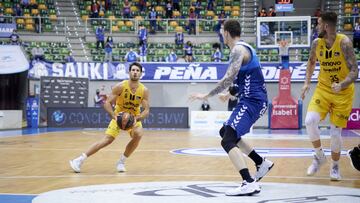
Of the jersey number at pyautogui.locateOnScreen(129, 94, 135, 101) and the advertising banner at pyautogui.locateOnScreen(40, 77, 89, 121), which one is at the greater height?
the jersey number at pyautogui.locateOnScreen(129, 94, 135, 101)

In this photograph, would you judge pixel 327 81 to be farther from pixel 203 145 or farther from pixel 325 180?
pixel 203 145

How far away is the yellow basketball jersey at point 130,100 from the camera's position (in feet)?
31.3

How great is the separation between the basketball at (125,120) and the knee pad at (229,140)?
2624mm

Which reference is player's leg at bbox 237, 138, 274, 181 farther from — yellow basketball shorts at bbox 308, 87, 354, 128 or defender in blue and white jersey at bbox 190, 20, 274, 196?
yellow basketball shorts at bbox 308, 87, 354, 128

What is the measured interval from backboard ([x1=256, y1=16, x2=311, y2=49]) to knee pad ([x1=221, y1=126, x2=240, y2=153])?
63.4 ft

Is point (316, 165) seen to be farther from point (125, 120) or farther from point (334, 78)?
point (125, 120)

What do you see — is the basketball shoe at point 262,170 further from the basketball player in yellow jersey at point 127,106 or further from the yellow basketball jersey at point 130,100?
the yellow basketball jersey at point 130,100

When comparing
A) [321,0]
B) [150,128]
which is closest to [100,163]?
[150,128]

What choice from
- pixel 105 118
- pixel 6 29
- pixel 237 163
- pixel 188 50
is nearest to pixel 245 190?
pixel 237 163

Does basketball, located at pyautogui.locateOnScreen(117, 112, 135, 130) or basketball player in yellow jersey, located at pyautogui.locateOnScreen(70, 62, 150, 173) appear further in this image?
basketball player in yellow jersey, located at pyautogui.locateOnScreen(70, 62, 150, 173)

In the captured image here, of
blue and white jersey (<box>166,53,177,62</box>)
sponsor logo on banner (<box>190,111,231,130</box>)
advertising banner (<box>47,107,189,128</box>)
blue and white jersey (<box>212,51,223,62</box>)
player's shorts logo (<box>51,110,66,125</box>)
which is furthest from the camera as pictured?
blue and white jersey (<box>166,53,177,62</box>)

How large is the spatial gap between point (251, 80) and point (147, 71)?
74.2ft

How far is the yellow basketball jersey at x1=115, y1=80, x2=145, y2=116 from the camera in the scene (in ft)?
31.3

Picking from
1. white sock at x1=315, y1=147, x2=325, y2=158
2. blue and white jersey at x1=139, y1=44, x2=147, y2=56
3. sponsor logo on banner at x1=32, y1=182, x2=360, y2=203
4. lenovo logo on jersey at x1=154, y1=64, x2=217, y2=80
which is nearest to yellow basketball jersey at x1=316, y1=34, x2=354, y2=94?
white sock at x1=315, y1=147, x2=325, y2=158
